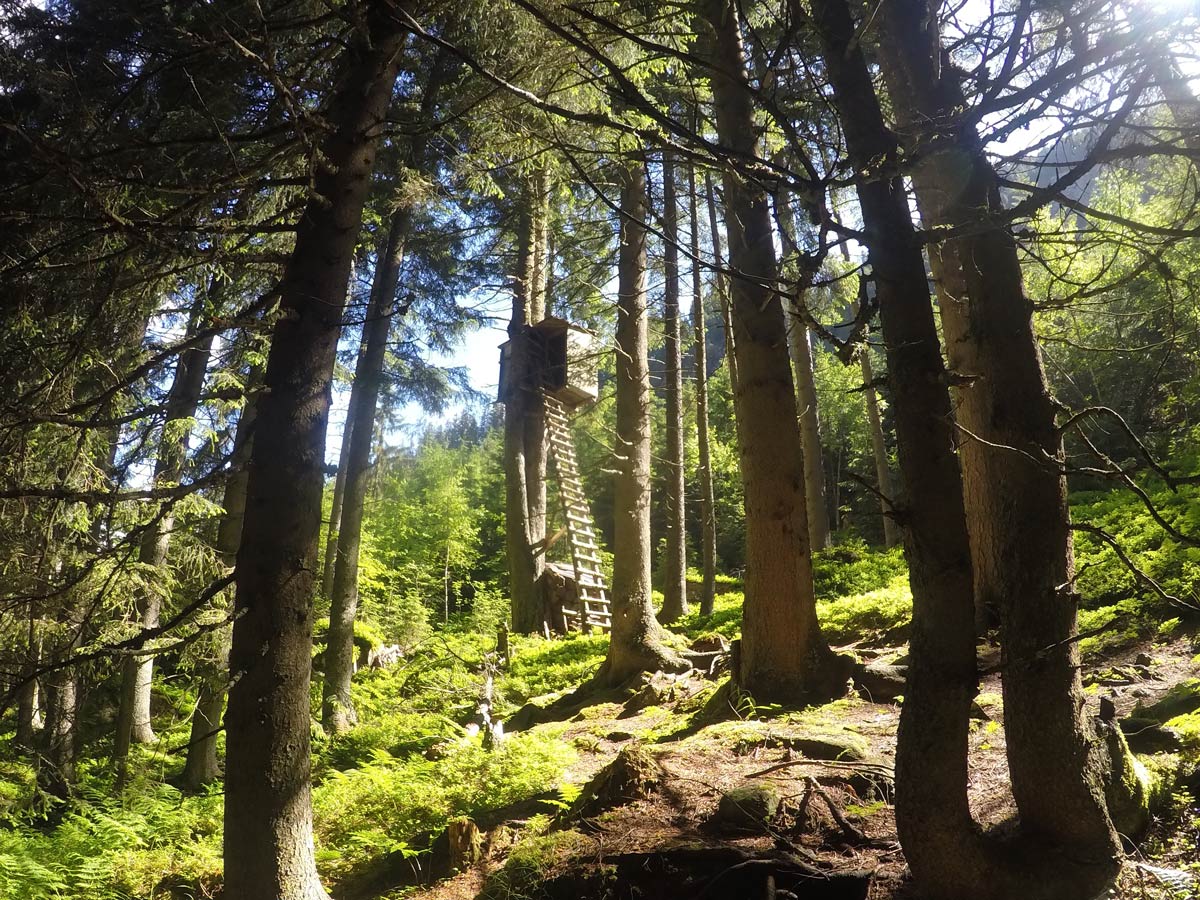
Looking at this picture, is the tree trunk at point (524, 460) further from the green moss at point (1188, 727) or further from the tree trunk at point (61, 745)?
the green moss at point (1188, 727)

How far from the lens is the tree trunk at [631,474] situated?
9.42 meters

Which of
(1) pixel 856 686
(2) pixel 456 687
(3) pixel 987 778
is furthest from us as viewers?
(2) pixel 456 687

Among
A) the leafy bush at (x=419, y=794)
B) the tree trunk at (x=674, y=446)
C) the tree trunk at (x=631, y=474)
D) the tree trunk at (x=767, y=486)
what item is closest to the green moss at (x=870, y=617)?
the tree trunk at (x=631, y=474)

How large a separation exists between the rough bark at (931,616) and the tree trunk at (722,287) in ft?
2.55

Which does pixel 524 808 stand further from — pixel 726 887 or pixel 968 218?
pixel 968 218

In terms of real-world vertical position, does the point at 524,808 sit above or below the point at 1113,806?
below

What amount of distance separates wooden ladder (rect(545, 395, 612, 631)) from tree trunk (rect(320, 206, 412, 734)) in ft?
18.2

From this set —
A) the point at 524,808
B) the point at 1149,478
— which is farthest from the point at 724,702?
the point at 1149,478

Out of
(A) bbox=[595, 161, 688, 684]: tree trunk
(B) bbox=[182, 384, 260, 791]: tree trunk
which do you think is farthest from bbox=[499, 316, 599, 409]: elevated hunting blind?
(B) bbox=[182, 384, 260, 791]: tree trunk

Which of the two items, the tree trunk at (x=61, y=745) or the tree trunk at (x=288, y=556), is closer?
the tree trunk at (x=288, y=556)

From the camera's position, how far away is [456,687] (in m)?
10.6

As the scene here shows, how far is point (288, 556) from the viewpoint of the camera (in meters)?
3.73

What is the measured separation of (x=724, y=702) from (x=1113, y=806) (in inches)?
134

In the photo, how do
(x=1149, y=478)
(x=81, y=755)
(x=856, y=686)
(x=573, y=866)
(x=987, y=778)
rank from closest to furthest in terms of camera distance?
1. (x=573, y=866)
2. (x=987, y=778)
3. (x=856, y=686)
4. (x=81, y=755)
5. (x=1149, y=478)
